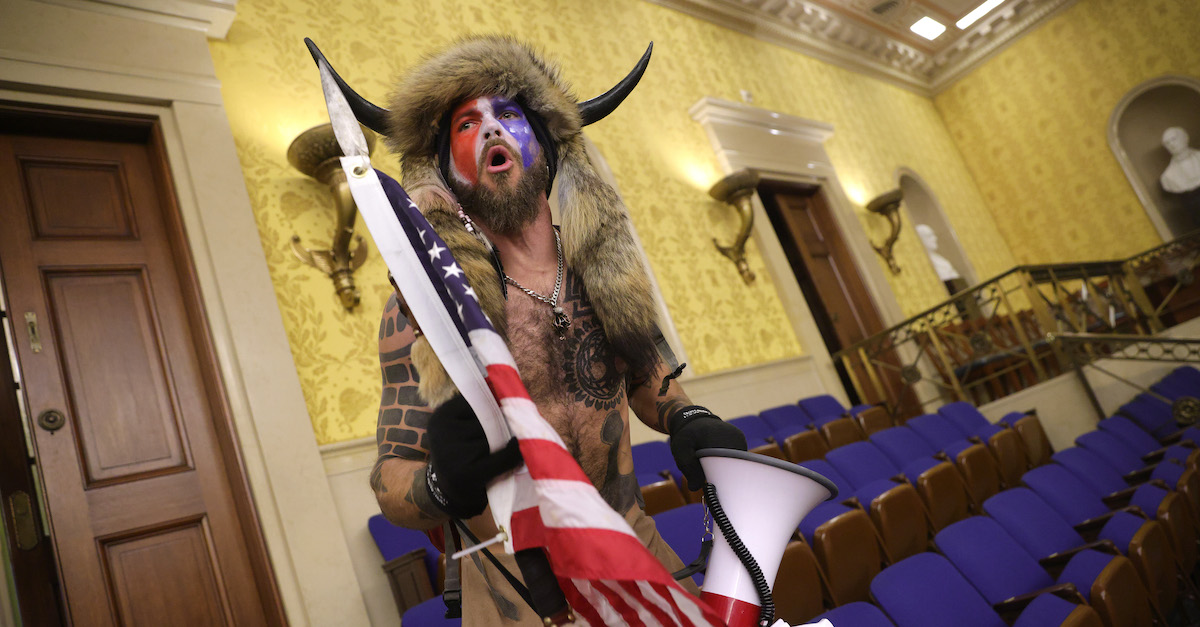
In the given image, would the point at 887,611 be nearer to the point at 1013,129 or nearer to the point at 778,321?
the point at 778,321

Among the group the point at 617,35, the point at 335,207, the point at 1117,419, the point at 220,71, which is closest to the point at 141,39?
the point at 220,71

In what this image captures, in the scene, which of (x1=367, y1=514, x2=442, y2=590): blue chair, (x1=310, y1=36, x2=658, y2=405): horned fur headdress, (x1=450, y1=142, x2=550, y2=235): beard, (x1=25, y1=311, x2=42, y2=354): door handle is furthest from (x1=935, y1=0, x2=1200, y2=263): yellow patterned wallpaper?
(x1=25, y1=311, x2=42, y2=354): door handle

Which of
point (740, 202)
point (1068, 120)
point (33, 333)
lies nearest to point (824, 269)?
point (740, 202)

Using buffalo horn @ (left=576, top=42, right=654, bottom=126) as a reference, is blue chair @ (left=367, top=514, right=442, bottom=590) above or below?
below

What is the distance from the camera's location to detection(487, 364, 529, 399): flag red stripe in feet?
2.62

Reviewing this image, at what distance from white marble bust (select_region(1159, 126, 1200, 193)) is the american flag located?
11.9 metres

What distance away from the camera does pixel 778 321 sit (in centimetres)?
646

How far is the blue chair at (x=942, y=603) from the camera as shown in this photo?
6.58 ft

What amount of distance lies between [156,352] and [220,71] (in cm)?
155

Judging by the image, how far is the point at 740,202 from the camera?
6.34m

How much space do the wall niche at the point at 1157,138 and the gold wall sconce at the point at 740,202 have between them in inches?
Result: 278

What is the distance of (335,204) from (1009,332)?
816 centimetres

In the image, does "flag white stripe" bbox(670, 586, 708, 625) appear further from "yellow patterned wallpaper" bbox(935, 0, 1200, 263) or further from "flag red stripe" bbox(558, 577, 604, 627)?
"yellow patterned wallpaper" bbox(935, 0, 1200, 263)

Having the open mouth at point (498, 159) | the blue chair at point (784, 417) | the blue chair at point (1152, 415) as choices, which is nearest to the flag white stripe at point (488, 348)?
the open mouth at point (498, 159)
